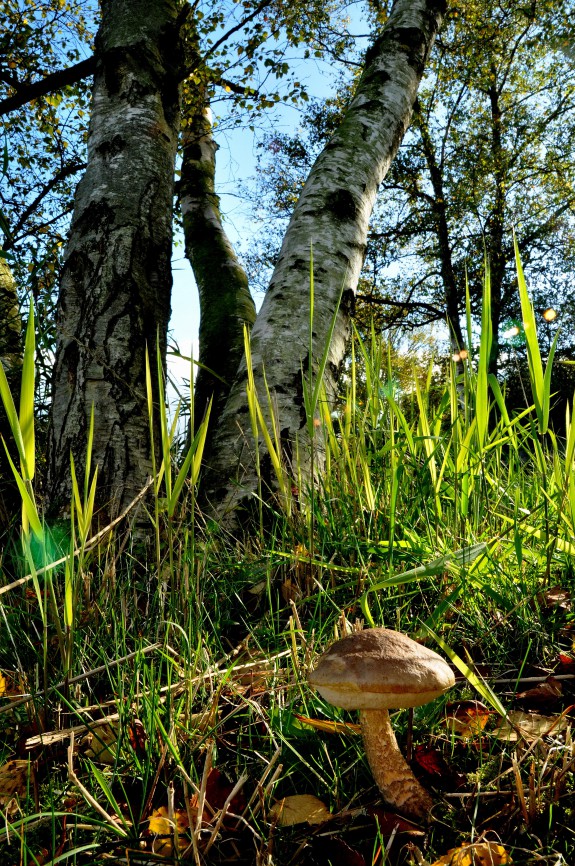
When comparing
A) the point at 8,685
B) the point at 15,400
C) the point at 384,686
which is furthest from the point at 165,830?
the point at 15,400

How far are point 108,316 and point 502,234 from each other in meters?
13.4

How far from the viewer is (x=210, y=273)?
479 centimetres

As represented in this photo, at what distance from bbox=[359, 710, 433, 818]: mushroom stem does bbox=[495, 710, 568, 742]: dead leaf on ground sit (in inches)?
7.1

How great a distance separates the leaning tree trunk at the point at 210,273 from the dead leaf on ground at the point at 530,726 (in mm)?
2168

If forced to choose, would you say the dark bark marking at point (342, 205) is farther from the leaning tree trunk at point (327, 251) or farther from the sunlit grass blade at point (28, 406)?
the sunlit grass blade at point (28, 406)

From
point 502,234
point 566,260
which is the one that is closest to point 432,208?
point 502,234

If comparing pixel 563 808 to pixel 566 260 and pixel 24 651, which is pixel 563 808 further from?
pixel 566 260

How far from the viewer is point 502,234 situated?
44.1 ft

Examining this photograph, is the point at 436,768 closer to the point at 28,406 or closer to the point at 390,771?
the point at 390,771

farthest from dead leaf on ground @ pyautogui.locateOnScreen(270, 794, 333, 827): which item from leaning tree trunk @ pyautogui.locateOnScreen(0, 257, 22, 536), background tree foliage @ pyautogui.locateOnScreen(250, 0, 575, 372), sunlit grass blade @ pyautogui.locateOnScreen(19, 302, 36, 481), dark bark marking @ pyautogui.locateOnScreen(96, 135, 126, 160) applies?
background tree foliage @ pyautogui.locateOnScreen(250, 0, 575, 372)

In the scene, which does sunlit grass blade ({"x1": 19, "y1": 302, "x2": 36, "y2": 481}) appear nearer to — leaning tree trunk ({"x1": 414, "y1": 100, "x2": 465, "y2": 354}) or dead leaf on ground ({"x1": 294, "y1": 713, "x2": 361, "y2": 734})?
dead leaf on ground ({"x1": 294, "y1": 713, "x2": 361, "y2": 734})

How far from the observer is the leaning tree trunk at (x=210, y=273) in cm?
383

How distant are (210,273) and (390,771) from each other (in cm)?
450

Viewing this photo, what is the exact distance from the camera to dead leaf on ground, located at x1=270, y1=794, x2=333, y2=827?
80 centimetres
